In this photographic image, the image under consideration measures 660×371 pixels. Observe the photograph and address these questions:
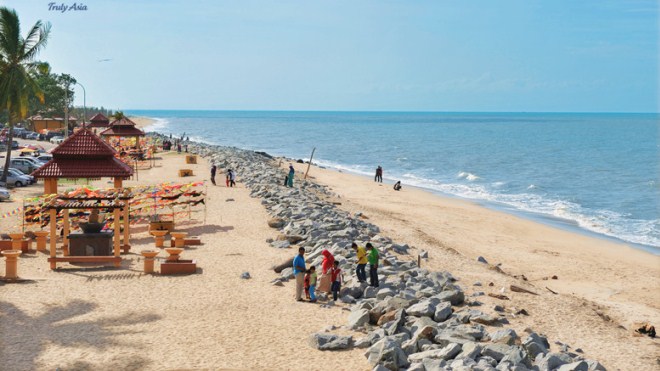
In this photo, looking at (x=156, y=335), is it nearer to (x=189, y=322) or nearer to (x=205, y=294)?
(x=189, y=322)

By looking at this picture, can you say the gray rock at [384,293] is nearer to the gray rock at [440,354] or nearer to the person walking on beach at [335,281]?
the person walking on beach at [335,281]

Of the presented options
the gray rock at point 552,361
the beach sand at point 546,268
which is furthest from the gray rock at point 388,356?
the beach sand at point 546,268

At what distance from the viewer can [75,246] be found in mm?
19406

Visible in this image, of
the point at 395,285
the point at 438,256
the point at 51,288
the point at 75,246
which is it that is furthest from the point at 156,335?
the point at 438,256

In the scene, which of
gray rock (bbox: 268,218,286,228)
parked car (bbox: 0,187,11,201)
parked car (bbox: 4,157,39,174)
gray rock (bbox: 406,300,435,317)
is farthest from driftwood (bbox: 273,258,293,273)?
parked car (bbox: 4,157,39,174)

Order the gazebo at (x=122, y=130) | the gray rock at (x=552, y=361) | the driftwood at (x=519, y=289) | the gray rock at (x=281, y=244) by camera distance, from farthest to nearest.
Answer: the gazebo at (x=122, y=130) < the gray rock at (x=281, y=244) < the driftwood at (x=519, y=289) < the gray rock at (x=552, y=361)

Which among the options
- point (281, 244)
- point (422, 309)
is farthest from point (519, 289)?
point (281, 244)

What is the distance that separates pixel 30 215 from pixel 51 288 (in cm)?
909

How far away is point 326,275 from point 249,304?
1.95 m

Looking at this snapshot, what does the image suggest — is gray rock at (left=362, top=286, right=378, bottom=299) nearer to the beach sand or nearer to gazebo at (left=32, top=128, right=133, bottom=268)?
the beach sand

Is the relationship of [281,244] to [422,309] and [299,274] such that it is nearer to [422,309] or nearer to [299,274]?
[299,274]

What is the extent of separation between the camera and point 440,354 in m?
11.6

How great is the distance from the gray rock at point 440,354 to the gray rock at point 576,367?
68.2 inches

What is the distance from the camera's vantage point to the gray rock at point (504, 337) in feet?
40.8
